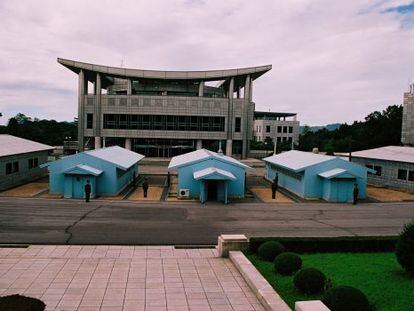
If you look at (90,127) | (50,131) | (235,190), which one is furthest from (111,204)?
(50,131)

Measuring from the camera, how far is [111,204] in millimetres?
28875

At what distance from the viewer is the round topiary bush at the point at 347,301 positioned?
9789 mm

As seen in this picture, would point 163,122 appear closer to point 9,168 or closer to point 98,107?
point 98,107

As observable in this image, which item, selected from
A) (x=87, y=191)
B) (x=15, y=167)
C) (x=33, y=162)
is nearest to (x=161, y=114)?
(x=33, y=162)

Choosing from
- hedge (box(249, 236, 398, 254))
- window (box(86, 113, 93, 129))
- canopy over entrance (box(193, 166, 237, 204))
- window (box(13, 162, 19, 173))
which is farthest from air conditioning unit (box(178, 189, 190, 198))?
window (box(86, 113, 93, 129))

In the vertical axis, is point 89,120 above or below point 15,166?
above

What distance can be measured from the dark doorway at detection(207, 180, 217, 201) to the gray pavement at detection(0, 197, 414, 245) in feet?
7.30

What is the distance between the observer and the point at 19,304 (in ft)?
29.1

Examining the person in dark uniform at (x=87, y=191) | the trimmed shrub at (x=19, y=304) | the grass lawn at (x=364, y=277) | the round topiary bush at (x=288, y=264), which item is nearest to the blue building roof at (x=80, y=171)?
the person in dark uniform at (x=87, y=191)

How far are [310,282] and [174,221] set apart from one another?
13126 millimetres

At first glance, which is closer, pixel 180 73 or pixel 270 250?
pixel 270 250

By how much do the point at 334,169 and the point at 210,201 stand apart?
11366 millimetres

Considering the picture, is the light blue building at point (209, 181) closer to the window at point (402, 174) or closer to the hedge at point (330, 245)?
the hedge at point (330, 245)

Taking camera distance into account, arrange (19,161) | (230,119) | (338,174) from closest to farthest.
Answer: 1. (338,174)
2. (19,161)
3. (230,119)
